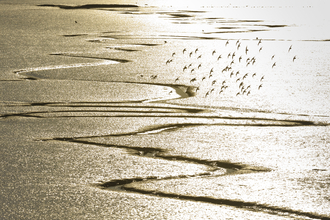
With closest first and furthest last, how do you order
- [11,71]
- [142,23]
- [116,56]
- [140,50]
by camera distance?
1. [11,71]
2. [116,56]
3. [140,50]
4. [142,23]

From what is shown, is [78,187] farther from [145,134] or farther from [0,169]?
[145,134]

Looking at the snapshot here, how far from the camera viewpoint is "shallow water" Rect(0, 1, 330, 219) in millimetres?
2850

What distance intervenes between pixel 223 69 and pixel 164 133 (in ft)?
10.6

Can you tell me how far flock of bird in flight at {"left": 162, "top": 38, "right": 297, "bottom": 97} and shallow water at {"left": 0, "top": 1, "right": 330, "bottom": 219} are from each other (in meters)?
0.02

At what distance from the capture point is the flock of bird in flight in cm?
601

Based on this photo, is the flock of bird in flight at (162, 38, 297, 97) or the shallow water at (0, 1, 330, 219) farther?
the flock of bird in flight at (162, 38, 297, 97)

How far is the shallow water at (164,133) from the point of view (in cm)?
285

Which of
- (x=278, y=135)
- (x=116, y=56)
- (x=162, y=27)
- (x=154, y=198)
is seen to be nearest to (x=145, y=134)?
(x=278, y=135)

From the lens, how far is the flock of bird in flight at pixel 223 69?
601 cm

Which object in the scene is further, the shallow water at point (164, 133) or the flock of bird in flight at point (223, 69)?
the flock of bird in flight at point (223, 69)

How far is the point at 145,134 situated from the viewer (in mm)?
4234

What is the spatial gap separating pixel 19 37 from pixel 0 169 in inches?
312

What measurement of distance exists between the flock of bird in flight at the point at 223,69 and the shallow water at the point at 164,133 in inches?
0.7

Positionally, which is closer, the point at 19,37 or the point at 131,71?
the point at 131,71
